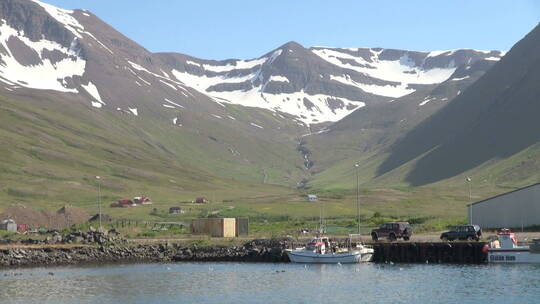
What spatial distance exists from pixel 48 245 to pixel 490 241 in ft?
190

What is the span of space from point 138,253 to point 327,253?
26.5 metres

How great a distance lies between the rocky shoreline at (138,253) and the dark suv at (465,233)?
2026 centimetres

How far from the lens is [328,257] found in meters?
102

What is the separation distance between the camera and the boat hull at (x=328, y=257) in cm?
9956

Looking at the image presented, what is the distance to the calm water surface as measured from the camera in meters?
73.9

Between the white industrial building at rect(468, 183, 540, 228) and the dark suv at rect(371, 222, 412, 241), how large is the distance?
51.9 ft

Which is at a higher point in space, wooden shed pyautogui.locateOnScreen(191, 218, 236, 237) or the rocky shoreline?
wooden shed pyautogui.locateOnScreen(191, 218, 236, 237)

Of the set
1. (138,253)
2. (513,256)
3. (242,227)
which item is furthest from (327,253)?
(242,227)

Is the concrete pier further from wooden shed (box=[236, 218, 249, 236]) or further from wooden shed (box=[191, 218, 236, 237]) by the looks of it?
wooden shed (box=[236, 218, 249, 236])

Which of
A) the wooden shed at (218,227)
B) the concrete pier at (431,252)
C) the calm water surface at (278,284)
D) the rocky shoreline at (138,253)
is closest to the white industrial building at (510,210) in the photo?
the concrete pier at (431,252)

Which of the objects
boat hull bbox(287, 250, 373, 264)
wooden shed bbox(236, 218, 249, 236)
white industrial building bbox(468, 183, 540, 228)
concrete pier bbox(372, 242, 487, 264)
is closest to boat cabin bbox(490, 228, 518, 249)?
concrete pier bbox(372, 242, 487, 264)

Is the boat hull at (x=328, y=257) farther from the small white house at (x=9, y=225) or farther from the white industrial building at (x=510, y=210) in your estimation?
the small white house at (x=9, y=225)

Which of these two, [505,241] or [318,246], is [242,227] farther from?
[505,241]

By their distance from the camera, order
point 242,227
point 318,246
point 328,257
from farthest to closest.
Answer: point 242,227 < point 318,246 < point 328,257
